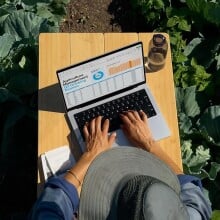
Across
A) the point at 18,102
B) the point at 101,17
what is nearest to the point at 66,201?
the point at 18,102

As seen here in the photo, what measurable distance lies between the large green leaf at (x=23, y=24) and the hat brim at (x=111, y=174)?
1.37 metres

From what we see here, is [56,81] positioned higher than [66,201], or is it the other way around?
[56,81]

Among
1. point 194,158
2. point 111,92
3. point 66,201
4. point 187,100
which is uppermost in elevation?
point 111,92

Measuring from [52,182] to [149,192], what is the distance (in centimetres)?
59

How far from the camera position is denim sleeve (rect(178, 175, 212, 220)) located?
7.96ft

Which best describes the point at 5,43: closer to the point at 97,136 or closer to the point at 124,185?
the point at 97,136

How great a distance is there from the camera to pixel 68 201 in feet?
7.84

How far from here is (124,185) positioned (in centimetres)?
216

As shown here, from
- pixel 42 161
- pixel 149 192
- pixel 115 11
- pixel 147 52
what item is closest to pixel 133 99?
pixel 147 52

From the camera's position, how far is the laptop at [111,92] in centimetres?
256

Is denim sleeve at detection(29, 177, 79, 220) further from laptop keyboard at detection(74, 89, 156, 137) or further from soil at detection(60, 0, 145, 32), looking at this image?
soil at detection(60, 0, 145, 32)

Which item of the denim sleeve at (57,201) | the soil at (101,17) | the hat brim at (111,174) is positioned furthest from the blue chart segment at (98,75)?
the soil at (101,17)

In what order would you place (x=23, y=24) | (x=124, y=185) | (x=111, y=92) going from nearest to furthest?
(x=124, y=185) < (x=111, y=92) < (x=23, y=24)

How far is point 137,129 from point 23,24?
4.10ft
